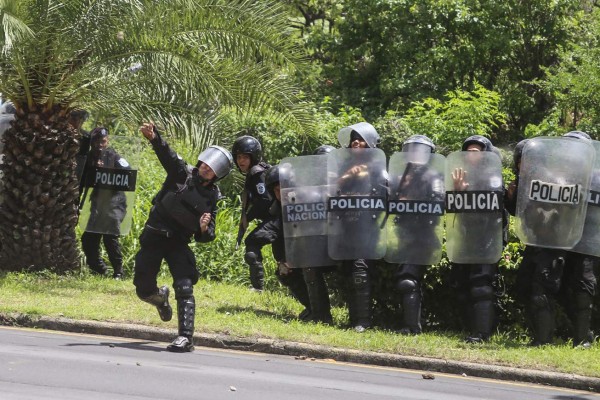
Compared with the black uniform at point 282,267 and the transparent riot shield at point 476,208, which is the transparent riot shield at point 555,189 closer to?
the transparent riot shield at point 476,208

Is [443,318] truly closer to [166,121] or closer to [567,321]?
[567,321]

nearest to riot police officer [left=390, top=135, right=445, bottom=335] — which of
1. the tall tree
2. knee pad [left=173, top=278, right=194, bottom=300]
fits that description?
knee pad [left=173, top=278, right=194, bottom=300]

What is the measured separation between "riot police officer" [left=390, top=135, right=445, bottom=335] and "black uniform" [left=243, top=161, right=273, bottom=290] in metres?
1.75

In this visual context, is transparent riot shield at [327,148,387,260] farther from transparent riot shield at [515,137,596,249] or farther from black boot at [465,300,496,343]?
transparent riot shield at [515,137,596,249]

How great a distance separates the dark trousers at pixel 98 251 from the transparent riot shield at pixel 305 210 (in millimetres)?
3258

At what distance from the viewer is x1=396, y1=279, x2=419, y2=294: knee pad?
10867 millimetres

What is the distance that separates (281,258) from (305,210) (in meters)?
0.79

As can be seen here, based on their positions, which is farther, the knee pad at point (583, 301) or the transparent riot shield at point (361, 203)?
the transparent riot shield at point (361, 203)

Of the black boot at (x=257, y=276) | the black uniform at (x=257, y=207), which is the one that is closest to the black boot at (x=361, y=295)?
the black uniform at (x=257, y=207)

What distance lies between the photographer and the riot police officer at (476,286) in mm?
10625

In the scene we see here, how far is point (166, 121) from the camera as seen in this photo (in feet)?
43.8

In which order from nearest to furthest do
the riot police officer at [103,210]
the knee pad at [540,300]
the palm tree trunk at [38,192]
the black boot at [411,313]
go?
the knee pad at [540,300], the black boot at [411,313], the palm tree trunk at [38,192], the riot police officer at [103,210]

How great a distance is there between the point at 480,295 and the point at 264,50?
4108 millimetres

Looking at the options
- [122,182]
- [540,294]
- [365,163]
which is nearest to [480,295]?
[540,294]
